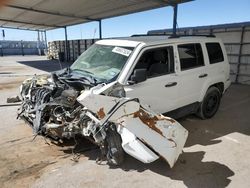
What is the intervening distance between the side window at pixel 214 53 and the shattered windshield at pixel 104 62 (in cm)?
233

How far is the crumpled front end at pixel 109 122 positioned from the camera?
3611 mm

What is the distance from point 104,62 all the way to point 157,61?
3.34ft

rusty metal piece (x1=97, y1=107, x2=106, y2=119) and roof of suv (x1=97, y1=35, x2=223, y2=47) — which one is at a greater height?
roof of suv (x1=97, y1=35, x2=223, y2=47)

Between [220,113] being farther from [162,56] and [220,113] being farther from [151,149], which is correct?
[151,149]

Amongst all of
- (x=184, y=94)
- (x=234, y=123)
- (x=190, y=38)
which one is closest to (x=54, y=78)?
(x=184, y=94)

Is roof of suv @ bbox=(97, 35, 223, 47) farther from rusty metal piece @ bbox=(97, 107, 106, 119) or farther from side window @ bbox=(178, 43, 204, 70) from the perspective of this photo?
rusty metal piece @ bbox=(97, 107, 106, 119)

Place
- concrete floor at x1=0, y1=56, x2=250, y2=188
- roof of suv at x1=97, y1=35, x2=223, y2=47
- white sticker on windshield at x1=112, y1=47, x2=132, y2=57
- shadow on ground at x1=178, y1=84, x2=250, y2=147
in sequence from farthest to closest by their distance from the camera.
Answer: shadow on ground at x1=178, y1=84, x2=250, y2=147 → roof of suv at x1=97, y1=35, x2=223, y2=47 → white sticker on windshield at x1=112, y1=47, x2=132, y2=57 → concrete floor at x1=0, y1=56, x2=250, y2=188

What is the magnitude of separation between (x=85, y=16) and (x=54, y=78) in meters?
14.0

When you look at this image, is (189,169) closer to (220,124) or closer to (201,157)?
(201,157)

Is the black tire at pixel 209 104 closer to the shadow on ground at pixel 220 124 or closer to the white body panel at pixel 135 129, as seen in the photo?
the shadow on ground at pixel 220 124

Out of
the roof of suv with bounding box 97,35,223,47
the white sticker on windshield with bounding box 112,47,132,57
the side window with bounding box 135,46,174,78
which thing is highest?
the roof of suv with bounding box 97,35,223,47

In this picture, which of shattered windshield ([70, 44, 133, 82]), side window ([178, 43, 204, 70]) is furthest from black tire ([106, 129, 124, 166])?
side window ([178, 43, 204, 70])

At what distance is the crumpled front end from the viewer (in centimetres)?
361

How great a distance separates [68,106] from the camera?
393 centimetres
